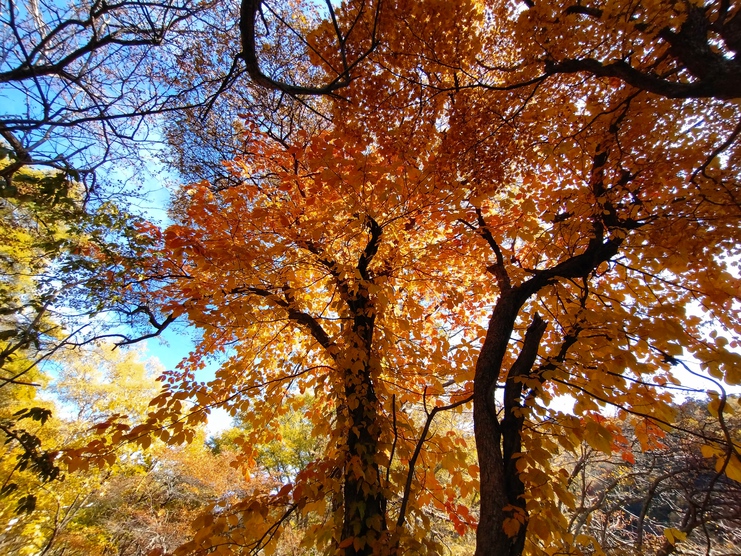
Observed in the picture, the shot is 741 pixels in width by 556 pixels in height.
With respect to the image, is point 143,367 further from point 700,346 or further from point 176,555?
point 700,346

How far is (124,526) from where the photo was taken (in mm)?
14406

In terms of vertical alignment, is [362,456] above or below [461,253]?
below

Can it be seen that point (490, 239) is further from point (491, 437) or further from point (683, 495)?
point (683, 495)

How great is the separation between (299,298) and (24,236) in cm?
674

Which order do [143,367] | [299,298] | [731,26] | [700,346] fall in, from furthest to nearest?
[143,367]
[299,298]
[700,346]
[731,26]

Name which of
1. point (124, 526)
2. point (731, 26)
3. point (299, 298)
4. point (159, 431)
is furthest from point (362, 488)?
point (124, 526)

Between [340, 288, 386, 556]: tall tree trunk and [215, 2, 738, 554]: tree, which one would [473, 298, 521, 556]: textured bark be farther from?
[340, 288, 386, 556]: tall tree trunk

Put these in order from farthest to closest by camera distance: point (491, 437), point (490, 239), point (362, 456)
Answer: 1. point (490, 239)
2. point (362, 456)
3. point (491, 437)

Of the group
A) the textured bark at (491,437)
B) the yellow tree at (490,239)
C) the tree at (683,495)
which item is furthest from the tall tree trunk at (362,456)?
the tree at (683,495)

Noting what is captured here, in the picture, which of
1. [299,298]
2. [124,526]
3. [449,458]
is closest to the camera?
[449,458]

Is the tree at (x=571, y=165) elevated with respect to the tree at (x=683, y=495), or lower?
elevated

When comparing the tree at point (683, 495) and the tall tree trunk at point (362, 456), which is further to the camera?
the tall tree trunk at point (362, 456)

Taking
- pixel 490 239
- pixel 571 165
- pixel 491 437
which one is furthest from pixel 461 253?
pixel 491 437

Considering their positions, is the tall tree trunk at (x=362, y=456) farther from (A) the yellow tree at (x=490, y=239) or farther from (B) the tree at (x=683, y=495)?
(B) the tree at (x=683, y=495)
